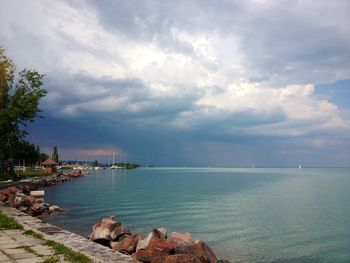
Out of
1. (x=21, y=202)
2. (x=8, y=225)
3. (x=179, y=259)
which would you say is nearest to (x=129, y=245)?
(x=179, y=259)

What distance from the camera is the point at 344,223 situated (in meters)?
29.9

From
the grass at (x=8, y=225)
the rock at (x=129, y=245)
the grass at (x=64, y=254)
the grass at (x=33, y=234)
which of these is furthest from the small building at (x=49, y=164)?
the grass at (x=64, y=254)

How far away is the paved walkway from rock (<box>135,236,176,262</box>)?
131 inches

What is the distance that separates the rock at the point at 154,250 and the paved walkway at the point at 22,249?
10.9 ft

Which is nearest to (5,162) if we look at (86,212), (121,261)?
(86,212)

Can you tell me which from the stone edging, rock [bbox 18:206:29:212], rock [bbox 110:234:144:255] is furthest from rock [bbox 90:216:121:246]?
rock [bbox 18:206:29:212]

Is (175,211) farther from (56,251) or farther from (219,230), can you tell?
(56,251)

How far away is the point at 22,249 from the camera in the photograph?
456 inches

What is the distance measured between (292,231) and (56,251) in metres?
19.0

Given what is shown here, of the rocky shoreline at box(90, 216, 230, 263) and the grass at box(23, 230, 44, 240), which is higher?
the grass at box(23, 230, 44, 240)

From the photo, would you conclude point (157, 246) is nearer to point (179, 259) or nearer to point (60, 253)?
point (179, 259)

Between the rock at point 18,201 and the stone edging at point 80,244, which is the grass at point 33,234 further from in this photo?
the rock at point 18,201

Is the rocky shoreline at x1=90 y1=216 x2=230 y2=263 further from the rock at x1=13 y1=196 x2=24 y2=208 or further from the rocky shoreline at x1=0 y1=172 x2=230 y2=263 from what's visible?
the rock at x1=13 y1=196 x2=24 y2=208

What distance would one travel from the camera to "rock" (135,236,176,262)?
13.0 m
